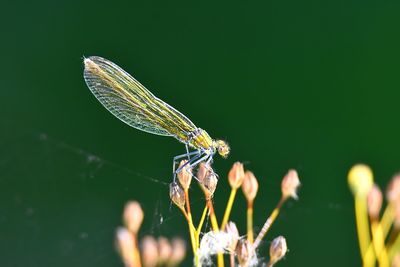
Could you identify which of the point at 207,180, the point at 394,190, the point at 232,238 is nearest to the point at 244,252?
the point at 232,238

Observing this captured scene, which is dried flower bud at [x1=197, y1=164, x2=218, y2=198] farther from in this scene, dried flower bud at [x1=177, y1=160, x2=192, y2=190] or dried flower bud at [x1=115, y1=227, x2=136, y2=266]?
dried flower bud at [x1=115, y1=227, x2=136, y2=266]

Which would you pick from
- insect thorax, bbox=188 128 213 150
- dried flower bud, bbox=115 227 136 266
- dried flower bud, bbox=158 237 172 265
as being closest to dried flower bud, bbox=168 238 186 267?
dried flower bud, bbox=158 237 172 265

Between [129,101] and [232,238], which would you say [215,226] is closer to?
[232,238]

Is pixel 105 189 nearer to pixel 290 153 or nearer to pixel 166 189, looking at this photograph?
pixel 290 153

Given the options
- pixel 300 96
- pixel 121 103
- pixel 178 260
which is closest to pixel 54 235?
pixel 121 103

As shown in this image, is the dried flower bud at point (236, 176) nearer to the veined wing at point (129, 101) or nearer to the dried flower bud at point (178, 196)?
the dried flower bud at point (178, 196)

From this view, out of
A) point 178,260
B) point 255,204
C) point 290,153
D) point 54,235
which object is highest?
point 290,153

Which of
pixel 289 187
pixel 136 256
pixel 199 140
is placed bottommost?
pixel 136 256
